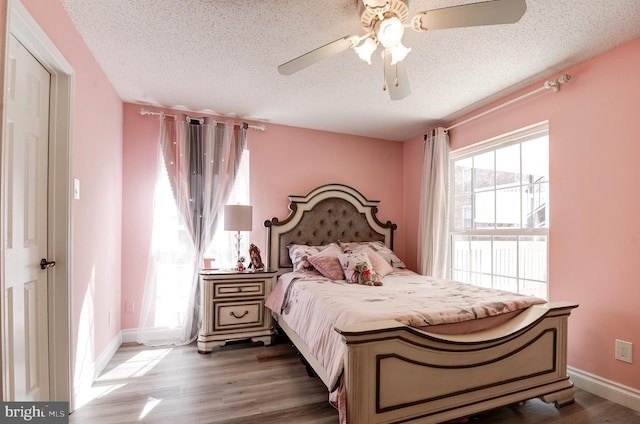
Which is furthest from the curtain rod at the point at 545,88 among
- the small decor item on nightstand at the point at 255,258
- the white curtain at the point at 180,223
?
the white curtain at the point at 180,223

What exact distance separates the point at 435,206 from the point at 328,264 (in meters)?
1.45

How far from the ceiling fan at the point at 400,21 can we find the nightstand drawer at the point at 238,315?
2177 mm

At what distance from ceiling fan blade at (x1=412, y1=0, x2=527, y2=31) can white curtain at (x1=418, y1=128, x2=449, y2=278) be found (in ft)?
7.32

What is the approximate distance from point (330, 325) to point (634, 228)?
6.76 ft

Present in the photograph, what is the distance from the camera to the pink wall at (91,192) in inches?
75.3

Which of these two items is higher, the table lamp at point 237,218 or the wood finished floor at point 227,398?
the table lamp at point 237,218

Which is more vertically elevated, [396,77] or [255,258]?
[396,77]

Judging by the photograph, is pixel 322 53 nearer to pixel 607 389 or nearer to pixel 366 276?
pixel 366 276

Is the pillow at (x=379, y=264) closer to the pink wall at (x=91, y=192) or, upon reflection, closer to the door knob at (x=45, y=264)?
the pink wall at (x=91, y=192)

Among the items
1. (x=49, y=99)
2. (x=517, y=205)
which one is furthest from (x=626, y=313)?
(x=49, y=99)

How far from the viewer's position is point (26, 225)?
5.26ft

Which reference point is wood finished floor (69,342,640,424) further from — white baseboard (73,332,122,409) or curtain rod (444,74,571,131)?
curtain rod (444,74,571,131)

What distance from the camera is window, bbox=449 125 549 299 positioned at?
2.70 m

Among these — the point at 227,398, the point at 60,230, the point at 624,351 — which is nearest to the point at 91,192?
the point at 60,230
